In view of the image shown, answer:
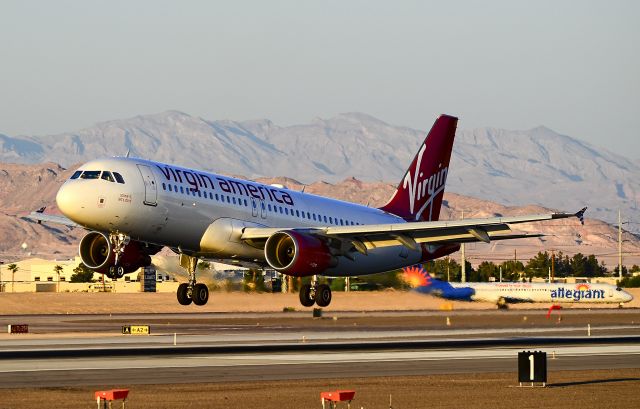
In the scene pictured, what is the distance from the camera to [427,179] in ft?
256

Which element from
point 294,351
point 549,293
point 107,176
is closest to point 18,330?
point 294,351

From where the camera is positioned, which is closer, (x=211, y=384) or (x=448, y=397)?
(x=448, y=397)

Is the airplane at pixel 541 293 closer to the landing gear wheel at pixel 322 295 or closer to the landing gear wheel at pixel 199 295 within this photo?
the landing gear wheel at pixel 322 295

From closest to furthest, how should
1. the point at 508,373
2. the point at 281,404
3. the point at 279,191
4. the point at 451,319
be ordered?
1. the point at 281,404
2. the point at 508,373
3. the point at 279,191
4. the point at 451,319

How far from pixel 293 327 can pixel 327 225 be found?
28.0m

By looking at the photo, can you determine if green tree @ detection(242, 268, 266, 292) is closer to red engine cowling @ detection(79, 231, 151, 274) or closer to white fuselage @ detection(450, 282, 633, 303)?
white fuselage @ detection(450, 282, 633, 303)

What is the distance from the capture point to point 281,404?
118 ft

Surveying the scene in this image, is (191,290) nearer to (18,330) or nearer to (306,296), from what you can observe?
(306,296)

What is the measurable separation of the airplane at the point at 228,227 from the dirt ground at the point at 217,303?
51.6 m

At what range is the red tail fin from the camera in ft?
252

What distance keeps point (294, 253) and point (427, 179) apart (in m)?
19.1

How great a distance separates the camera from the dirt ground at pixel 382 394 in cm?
3600

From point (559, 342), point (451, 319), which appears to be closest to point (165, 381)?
point (559, 342)

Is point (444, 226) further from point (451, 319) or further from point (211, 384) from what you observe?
point (451, 319)
